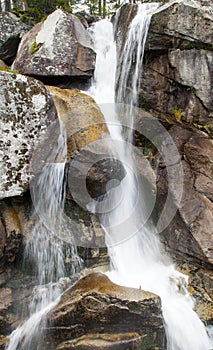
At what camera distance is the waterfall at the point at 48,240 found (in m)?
5.09

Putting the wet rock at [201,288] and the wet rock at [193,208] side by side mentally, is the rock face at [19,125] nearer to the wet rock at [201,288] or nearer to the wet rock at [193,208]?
the wet rock at [193,208]

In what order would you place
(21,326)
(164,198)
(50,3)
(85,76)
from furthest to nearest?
(50,3) < (85,76) < (164,198) < (21,326)

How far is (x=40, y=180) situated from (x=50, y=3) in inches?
331

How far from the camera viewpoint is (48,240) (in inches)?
215

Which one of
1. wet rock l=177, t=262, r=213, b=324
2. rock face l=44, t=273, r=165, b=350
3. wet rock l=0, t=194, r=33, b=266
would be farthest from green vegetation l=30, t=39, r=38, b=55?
wet rock l=177, t=262, r=213, b=324

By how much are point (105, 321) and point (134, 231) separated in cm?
248

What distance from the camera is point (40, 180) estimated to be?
5578mm

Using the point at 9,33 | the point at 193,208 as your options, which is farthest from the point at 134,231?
the point at 9,33

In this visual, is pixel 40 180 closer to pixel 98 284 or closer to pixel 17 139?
pixel 17 139

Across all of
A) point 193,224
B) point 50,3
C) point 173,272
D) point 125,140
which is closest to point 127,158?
point 125,140

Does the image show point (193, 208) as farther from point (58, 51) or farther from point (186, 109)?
point (58, 51)

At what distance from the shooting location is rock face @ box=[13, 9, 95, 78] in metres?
7.63

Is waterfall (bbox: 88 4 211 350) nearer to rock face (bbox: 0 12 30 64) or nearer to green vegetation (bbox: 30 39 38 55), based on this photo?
green vegetation (bbox: 30 39 38 55)

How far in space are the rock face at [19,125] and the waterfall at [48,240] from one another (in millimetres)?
290
